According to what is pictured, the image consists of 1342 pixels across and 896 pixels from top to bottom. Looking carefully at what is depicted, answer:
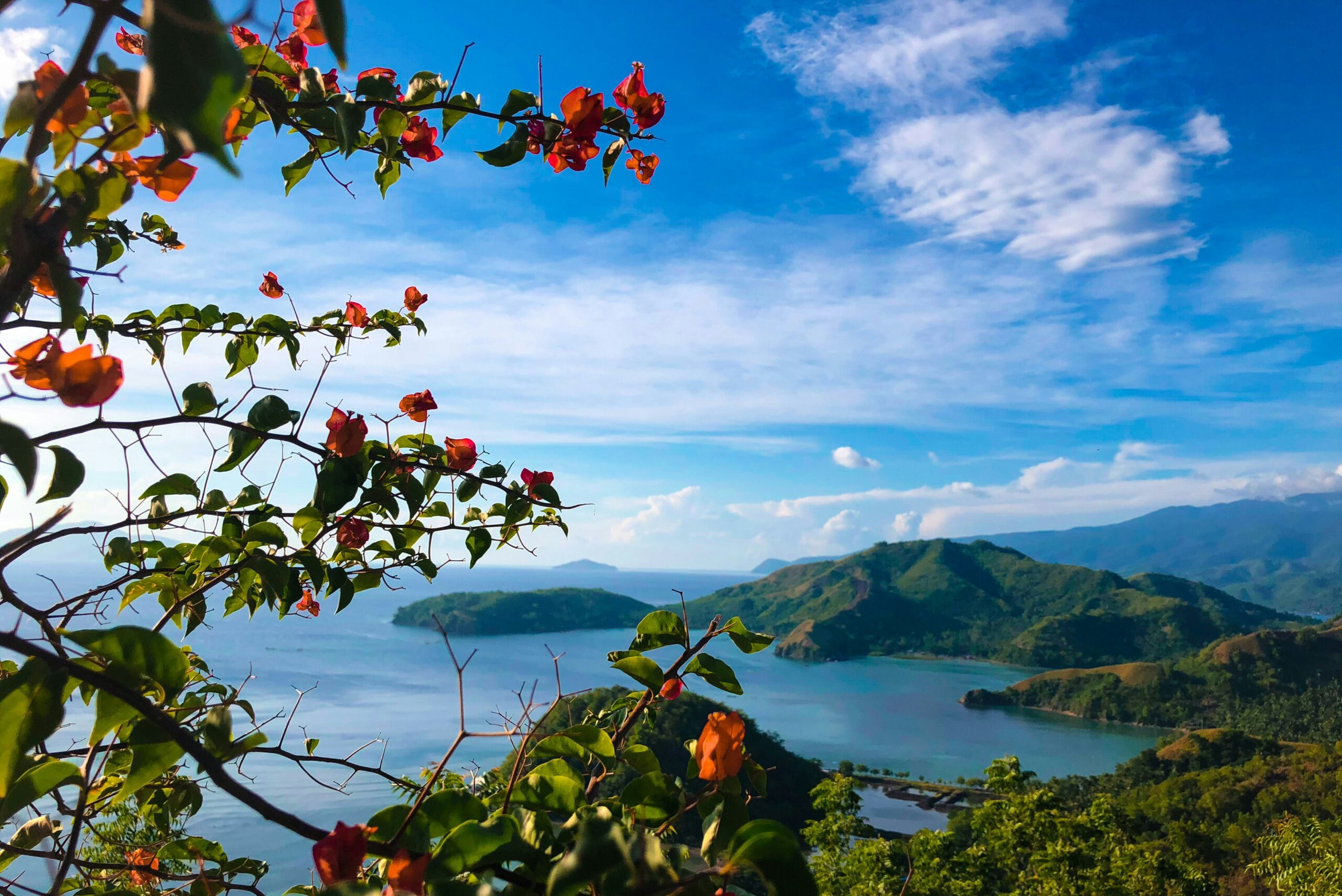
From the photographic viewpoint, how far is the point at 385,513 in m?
1.16

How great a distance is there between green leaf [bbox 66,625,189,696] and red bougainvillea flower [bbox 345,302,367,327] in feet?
3.84

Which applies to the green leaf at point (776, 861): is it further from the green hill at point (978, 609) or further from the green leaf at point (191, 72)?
the green hill at point (978, 609)

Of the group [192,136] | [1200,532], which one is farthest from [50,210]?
[1200,532]

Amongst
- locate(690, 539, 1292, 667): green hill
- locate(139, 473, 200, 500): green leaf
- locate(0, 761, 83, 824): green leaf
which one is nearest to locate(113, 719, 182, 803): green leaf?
locate(0, 761, 83, 824): green leaf

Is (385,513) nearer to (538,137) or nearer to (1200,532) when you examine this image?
(538,137)

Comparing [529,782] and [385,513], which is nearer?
[529,782]

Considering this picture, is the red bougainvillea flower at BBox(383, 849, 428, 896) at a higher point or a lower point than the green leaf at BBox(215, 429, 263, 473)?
lower

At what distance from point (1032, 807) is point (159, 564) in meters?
11.4

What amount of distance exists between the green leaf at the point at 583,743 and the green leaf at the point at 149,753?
31 centimetres

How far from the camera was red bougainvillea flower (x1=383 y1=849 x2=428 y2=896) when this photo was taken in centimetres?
48

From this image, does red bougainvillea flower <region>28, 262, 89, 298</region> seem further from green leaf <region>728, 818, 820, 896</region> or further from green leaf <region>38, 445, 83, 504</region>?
green leaf <region>728, 818, 820, 896</region>

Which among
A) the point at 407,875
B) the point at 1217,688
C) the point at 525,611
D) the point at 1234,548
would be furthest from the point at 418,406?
the point at 1234,548

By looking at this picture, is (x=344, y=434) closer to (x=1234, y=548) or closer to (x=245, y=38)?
(x=245, y=38)

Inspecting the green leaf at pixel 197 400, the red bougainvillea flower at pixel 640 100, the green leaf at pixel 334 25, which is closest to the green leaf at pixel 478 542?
the green leaf at pixel 197 400
